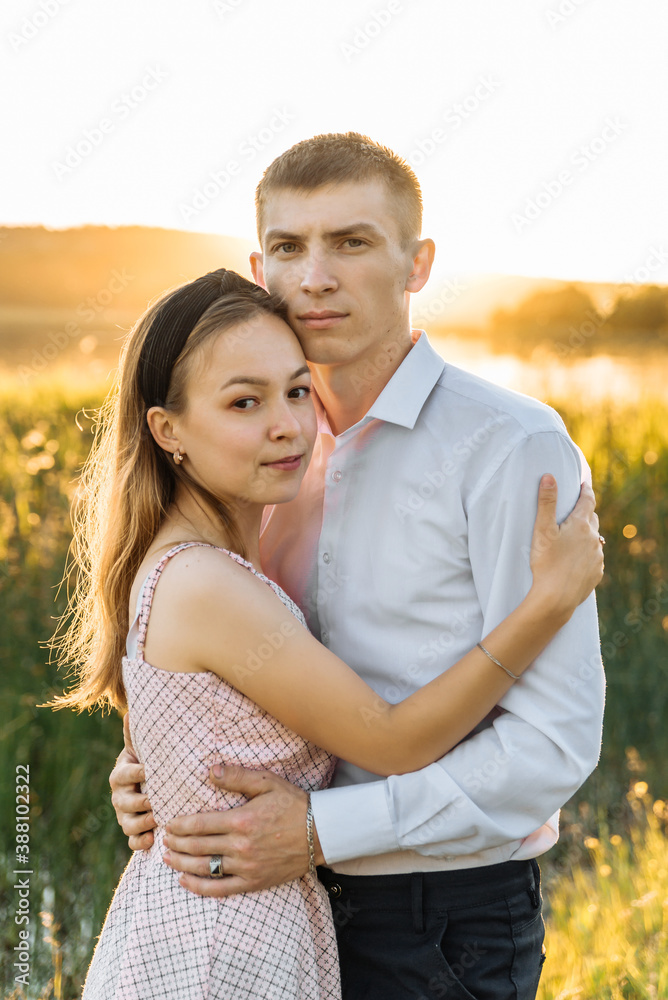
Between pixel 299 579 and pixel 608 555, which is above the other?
pixel 299 579

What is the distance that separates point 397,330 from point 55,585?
3085 millimetres

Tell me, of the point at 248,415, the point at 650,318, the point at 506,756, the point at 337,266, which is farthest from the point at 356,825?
the point at 650,318

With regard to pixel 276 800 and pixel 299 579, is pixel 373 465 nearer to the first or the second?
pixel 299 579

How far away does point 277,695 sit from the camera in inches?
71.6

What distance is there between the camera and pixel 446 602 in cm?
201

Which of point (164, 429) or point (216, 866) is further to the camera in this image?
point (164, 429)

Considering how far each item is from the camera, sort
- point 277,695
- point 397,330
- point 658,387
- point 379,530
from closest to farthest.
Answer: point 277,695 → point 379,530 → point 397,330 → point 658,387

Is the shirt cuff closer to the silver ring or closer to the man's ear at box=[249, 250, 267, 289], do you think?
the silver ring

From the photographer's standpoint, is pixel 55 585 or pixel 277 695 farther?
pixel 55 585

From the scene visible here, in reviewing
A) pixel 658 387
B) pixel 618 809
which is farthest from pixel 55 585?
pixel 658 387

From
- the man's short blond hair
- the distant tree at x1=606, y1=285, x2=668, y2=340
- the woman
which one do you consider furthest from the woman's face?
the distant tree at x1=606, y1=285, x2=668, y2=340

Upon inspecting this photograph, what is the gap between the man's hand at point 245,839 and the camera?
1.81 m

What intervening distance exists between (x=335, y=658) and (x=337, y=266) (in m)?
0.91

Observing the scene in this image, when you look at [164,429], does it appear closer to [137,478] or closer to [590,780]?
[137,478]
